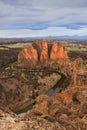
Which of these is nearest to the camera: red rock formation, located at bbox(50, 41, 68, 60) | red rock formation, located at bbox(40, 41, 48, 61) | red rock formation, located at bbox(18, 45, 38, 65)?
red rock formation, located at bbox(18, 45, 38, 65)

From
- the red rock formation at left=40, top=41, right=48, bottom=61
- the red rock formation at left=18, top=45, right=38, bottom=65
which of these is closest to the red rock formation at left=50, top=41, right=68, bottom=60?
the red rock formation at left=40, top=41, right=48, bottom=61

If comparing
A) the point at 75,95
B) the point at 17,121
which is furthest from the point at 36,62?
the point at 17,121

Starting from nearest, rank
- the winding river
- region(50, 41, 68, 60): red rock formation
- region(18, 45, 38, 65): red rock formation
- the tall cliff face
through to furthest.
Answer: the winding river
region(18, 45, 38, 65): red rock formation
the tall cliff face
region(50, 41, 68, 60): red rock formation

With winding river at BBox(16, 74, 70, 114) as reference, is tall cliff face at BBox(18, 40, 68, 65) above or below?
above

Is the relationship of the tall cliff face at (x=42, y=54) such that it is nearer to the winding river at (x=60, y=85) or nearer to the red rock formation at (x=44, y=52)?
the red rock formation at (x=44, y=52)

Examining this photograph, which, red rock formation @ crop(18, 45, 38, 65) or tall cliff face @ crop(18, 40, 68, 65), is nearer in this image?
red rock formation @ crop(18, 45, 38, 65)

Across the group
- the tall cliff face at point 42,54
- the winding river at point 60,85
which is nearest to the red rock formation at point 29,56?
the tall cliff face at point 42,54

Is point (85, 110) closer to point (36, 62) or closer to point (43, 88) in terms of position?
point (43, 88)

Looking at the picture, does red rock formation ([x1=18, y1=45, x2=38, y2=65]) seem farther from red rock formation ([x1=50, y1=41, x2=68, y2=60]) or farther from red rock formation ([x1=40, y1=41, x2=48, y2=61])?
red rock formation ([x1=50, y1=41, x2=68, y2=60])
